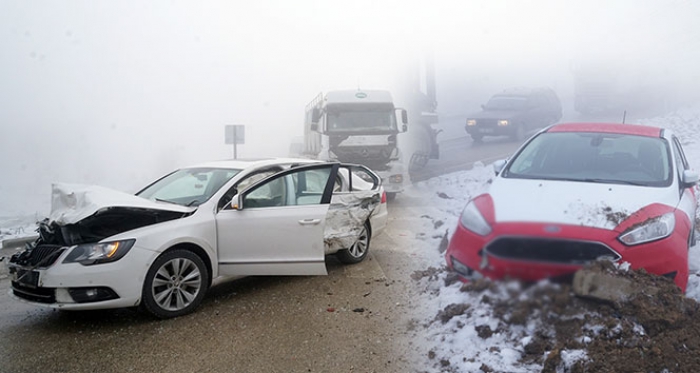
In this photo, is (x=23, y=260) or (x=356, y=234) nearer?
(x=23, y=260)

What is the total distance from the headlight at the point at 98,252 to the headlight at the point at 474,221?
3050mm

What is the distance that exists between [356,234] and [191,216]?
1698 mm

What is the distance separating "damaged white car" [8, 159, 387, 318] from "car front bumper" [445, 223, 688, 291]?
3150 millimetres

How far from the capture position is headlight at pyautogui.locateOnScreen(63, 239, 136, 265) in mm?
4023

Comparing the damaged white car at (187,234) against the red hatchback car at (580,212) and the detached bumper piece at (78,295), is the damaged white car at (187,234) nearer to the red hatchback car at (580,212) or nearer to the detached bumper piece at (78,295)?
the detached bumper piece at (78,295)

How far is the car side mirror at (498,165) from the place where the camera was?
243 centimetres

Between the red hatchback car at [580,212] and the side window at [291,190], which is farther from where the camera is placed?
the side window at [291,190]

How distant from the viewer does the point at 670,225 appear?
5.87 ft

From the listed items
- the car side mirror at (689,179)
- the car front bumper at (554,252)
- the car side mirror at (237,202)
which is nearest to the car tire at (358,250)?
the car side mirror at (237,202)

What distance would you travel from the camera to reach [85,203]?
4.34 m

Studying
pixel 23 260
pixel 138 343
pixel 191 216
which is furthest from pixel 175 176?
pixel 138 343

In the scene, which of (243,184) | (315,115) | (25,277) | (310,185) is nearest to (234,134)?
(315,115)

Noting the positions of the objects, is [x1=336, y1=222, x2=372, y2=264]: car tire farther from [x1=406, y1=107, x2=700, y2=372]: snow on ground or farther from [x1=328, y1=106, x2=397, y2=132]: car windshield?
[x1=328, y1=106, x2=397, y2=132]: car windshield

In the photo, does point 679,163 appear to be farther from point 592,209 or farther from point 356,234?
point 356,234
